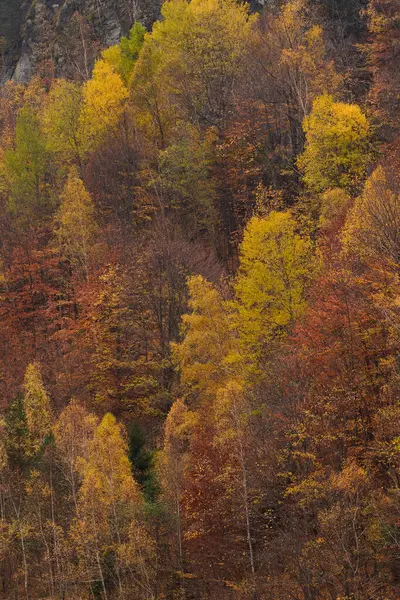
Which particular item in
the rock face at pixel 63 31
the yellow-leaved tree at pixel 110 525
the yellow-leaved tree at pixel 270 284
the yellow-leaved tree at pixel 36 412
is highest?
the rock face at pixel 63 31

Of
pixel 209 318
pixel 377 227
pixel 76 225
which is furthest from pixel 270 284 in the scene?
pixel 76 225

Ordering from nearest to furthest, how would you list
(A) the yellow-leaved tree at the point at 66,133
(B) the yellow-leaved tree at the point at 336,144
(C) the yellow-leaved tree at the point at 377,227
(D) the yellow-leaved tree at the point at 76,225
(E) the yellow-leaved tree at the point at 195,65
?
1. (C) the yellow-leaved tree at the point at 377,227
2. (B) the yellow-leaved tree at the point at 336,144
3. (D) the yellow-leaved tree at the point at 76,225
4. (E) the yellow-leaved tree at the point at 195,65
5. (A) the yellow-leaved tree at the point at 66,133

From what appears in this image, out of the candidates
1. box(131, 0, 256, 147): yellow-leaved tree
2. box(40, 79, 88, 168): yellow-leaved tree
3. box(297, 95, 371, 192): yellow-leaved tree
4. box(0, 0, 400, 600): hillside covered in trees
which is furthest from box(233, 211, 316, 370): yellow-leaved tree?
box(40, 79, 88, 168): yellow-leaved tree

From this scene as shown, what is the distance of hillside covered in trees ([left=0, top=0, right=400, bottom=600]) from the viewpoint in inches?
976

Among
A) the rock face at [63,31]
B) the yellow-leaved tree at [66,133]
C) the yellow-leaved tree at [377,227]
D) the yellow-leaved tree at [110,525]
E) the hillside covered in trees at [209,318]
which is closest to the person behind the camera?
the hillside covered in trees at [209,318]

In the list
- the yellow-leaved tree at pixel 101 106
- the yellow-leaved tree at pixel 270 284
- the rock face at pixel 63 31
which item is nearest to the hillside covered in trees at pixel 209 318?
the yellow-leaved tree at pixel 270 284

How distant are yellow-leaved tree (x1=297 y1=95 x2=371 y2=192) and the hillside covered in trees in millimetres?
140

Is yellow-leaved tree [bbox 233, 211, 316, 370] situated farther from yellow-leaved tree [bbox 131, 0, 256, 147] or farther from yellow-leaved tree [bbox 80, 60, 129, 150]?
yellow-leaved tree [bbox 80, 60, 129, 150]

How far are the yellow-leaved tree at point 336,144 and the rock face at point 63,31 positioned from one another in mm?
43144

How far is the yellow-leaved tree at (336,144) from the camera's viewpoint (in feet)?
133

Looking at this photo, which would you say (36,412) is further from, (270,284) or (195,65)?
(195,65)

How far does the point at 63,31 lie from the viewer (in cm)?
Answer: 8644

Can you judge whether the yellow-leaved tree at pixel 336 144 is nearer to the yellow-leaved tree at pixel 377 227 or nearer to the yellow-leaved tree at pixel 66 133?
the yellow-leaved tree at pixel 377 227

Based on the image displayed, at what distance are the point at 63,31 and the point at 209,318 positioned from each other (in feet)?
213
